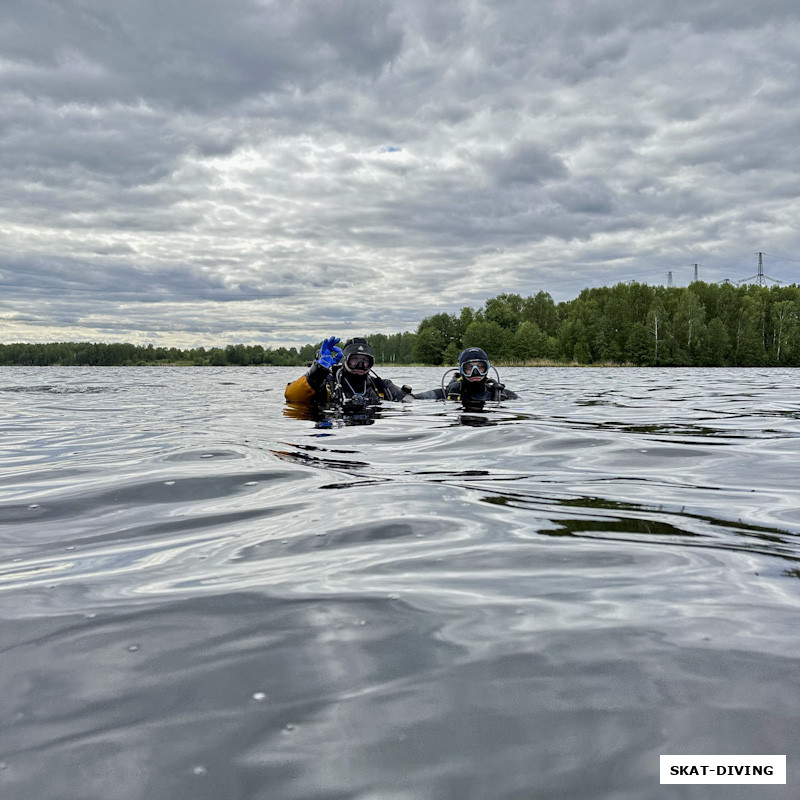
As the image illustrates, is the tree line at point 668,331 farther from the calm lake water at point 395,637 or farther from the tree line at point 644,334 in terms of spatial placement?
the calm lake water at point 395,637

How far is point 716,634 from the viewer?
190 cm

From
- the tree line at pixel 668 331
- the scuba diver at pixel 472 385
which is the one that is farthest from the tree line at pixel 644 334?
the scuba diver at pixel 472 385

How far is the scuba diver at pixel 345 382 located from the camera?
11.3 metres

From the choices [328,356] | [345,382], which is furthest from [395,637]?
[328,356]

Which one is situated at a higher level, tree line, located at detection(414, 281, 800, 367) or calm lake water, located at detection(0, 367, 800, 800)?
tree line, located at detection(414, 281, 800, 367)

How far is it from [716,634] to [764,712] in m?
0.46

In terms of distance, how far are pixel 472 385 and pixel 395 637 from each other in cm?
1095

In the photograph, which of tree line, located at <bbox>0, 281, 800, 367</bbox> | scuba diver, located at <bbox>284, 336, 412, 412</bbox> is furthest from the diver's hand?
tree line, located at <bbox>0, 281, 800, 367</bbox>

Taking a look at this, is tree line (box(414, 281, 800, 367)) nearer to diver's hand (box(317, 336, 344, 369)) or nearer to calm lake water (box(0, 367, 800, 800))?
diver's hand (box(317, 336, 344, 369))

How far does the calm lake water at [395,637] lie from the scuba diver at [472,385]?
7.75 m

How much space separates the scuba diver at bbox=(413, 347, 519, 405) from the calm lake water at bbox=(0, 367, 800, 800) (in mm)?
7749

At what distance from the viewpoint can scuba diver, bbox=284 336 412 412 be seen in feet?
37.1

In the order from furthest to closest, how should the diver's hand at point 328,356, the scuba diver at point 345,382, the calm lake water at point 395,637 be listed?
the diver's hand at point 328,356 < the scuba diver at point 345,382 < the calm lake water at point 395,637

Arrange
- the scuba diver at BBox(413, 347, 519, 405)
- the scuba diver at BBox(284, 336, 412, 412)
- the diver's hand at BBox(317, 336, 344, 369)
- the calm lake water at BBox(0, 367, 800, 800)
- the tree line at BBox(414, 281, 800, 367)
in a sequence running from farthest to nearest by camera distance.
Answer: the tree line at BBox(414, 281, 800, 367) < the scuba diver at BBox(413, 347, 519, 405) < the diver's hand at BBox(317, 336, 344, 369) < the scuba diver at BBox(284, 336, 412, 412) < the calm lake water at BBox(0, 367, 800, 800)
